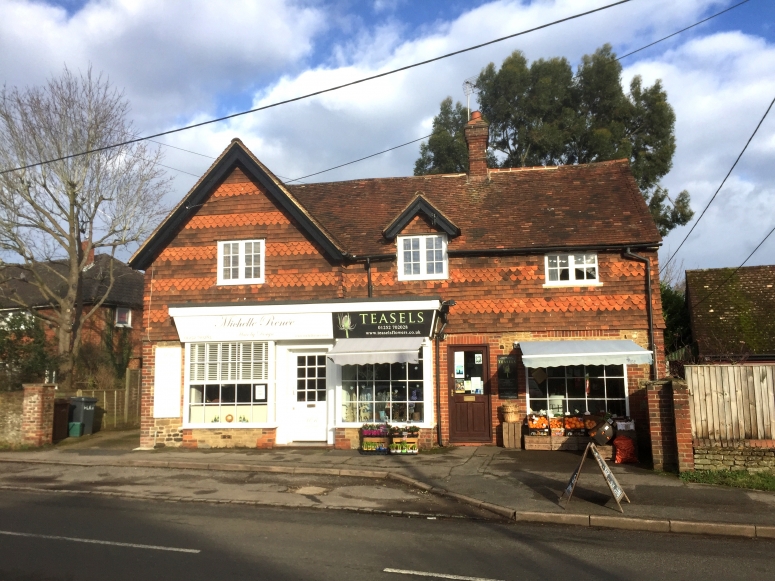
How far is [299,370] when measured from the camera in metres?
16.3

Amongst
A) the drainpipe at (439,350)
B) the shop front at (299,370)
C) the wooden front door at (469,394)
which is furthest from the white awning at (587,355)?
the shop front at (299,370)

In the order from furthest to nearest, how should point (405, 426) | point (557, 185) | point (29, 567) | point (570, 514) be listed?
point (557, 185) → point (405, 426) → point (570, 514) → point (29, 567)

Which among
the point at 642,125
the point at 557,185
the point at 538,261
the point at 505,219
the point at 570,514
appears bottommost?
the point at 570,514

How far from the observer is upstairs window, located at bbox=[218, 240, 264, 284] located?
16.7 meters

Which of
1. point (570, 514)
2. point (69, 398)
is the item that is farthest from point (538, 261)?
point (69, 398)

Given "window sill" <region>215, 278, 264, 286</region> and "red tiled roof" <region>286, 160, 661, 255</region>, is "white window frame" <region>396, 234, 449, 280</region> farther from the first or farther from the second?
"window sill" <region>215, 278, 264, 286</region>

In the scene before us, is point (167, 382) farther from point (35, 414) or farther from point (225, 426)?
point (35, 414)

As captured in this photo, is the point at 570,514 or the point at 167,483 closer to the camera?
the point at 570,514

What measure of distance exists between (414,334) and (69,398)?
10.5 meters

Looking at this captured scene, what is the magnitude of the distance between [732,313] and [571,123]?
1478 centimetres

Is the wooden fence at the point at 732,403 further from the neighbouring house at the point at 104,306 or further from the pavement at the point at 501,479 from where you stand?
the neighbouring house at the point at 104,306

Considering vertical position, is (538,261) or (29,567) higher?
(538,261)

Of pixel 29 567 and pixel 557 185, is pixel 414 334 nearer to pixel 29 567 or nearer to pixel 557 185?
pixel 557 185

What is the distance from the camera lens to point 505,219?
17.1m
